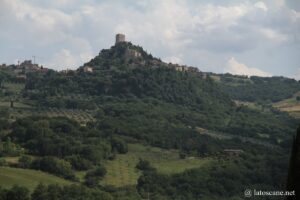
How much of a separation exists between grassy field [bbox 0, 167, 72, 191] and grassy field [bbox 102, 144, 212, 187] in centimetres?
853

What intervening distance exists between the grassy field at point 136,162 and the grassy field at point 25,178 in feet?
28.0

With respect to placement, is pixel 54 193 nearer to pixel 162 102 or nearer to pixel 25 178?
pixel 25 178

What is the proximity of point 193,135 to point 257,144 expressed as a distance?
13.8 m

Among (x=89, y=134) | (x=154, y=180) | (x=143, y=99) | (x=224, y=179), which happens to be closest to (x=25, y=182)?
(x=154, y=180)

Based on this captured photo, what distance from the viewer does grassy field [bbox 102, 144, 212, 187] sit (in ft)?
348

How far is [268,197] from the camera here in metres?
95.5

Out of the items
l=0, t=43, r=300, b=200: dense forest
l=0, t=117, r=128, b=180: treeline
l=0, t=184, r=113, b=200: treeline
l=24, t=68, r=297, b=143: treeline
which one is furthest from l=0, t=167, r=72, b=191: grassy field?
l=24, t=68, r=297, b=143: treeline

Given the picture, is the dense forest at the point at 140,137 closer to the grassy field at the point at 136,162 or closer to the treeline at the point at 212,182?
the treeline at the point at 212,182

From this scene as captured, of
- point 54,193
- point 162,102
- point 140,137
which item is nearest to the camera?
point 54,193

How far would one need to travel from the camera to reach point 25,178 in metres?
97.6

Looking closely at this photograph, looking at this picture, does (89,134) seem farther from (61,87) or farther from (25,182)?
(61,87)

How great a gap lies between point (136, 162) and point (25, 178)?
78.0 ft

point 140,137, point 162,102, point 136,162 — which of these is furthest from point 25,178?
point 162,102

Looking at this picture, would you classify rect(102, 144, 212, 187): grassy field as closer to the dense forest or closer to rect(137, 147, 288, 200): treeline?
the dense forest
